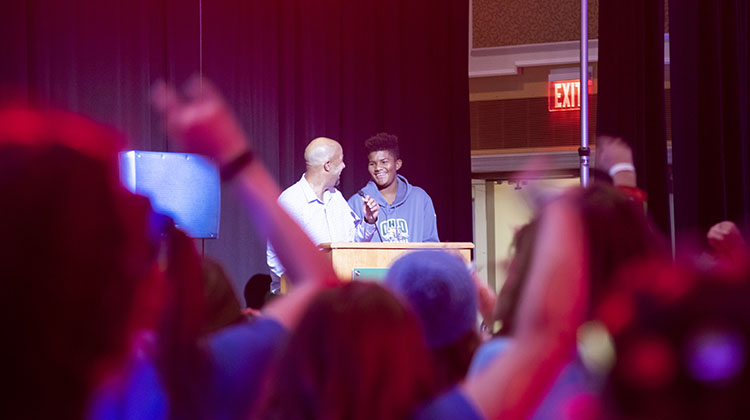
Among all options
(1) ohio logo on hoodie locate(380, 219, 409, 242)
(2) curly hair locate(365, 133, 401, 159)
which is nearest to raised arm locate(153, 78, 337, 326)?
(1) ohio logo on hoodie locate(380, 219, 409, 242)

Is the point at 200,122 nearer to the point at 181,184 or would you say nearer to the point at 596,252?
the point at 596,252

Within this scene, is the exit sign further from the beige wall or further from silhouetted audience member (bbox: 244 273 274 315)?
silhouetted audience member (bbox: 244 273 274 315)

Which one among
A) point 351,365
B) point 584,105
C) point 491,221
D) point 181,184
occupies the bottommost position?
point 491,221

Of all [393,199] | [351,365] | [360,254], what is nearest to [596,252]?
[351,365]

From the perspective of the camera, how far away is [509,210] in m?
7.99

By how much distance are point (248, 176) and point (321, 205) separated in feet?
11.2

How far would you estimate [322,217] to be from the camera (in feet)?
14.4

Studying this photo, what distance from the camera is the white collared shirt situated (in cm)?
427

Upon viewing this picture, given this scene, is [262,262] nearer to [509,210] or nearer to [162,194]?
[162,194]

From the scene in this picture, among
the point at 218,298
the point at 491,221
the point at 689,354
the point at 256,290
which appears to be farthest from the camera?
the point at 491,221

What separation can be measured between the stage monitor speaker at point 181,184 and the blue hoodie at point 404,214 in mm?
937

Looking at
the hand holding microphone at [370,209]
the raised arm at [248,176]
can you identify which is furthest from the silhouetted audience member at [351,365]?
the hand holding microphone at [370,209]

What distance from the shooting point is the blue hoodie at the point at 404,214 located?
4.58 m

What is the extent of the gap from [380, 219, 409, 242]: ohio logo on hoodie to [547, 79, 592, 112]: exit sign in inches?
118
